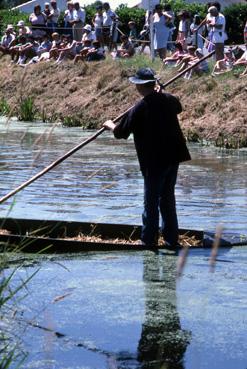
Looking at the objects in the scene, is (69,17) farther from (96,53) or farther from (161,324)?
(161,324)

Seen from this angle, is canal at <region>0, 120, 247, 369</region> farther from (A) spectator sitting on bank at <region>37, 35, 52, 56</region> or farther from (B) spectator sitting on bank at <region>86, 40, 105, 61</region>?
(A) spectator sitting on bank at <region>37, 35, 52, 56</region>

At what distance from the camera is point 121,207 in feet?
49.5

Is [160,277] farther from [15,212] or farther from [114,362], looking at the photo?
[15,212]

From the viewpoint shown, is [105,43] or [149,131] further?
[105,43]

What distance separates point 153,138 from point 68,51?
75.6 ft

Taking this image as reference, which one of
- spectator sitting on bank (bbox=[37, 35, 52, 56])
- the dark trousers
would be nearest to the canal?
the dark trousers

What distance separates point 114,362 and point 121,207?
25.0ft

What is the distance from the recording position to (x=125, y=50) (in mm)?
32000

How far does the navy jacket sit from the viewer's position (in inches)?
432

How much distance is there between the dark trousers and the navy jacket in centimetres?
14

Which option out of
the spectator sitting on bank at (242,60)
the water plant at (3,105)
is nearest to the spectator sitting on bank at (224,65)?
the spectator sitting on bank at (242,60)

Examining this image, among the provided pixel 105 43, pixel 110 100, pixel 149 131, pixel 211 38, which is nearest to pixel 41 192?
Result: pixel 149 131

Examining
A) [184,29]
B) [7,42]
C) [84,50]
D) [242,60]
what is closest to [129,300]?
[242,60]

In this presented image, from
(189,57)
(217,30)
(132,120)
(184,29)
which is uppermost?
(132,120)
